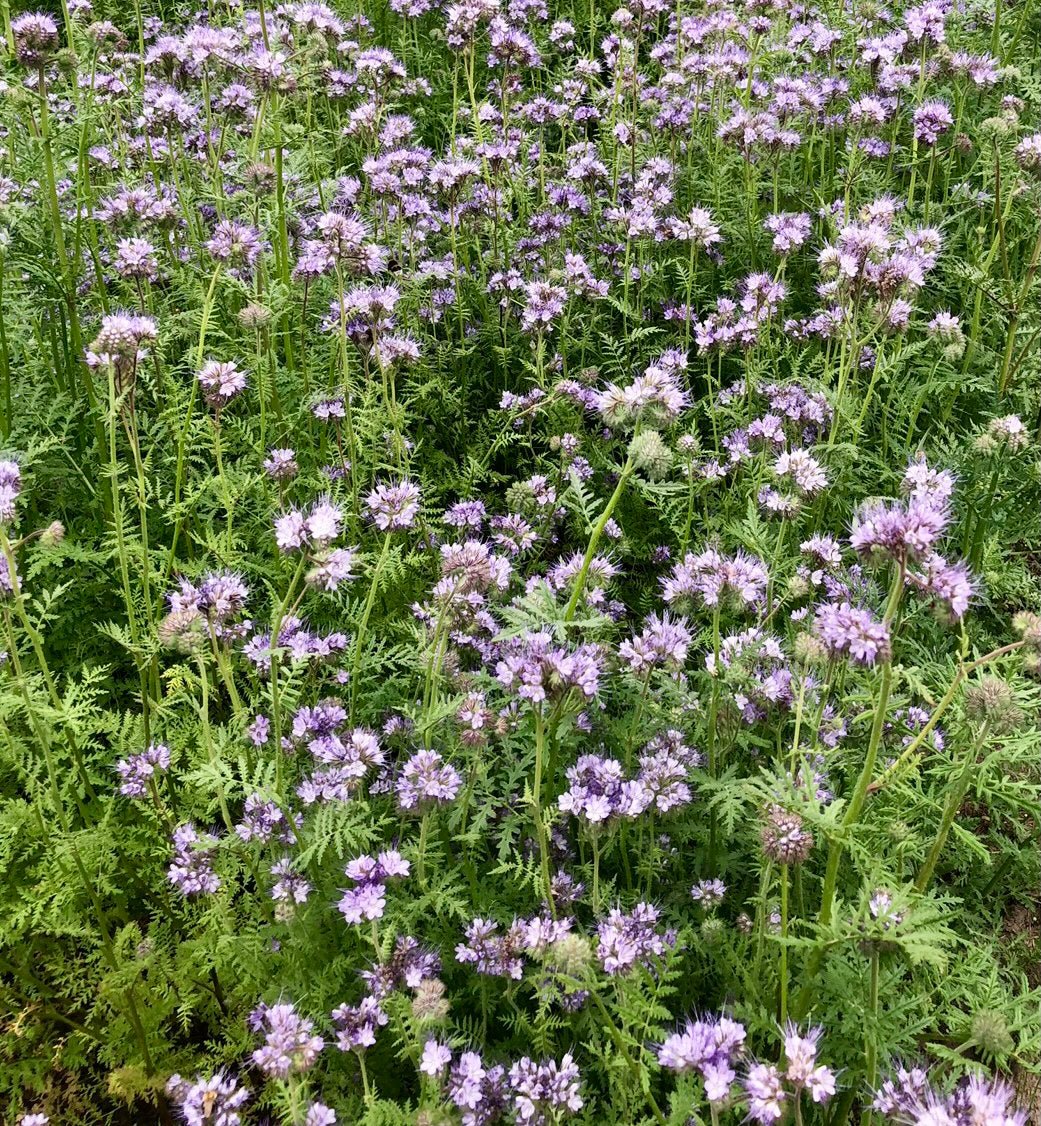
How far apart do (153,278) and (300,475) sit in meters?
1.11

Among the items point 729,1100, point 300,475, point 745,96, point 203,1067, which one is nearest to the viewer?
point 729,1100

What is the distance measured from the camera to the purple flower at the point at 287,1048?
2326 mm

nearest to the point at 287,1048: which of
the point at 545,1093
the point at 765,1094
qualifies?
the point at 545,1093

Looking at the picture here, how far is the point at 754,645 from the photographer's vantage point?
3154mm

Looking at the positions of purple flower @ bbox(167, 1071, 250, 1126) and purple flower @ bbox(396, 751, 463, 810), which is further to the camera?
purple flower @ bbox(396, 751, 463, 810)

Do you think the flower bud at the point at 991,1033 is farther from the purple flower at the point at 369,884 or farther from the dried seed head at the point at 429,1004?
the purple flower at the point at 369,884

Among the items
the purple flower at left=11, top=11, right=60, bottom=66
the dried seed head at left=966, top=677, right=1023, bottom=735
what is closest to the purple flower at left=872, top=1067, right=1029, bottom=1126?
the dried seed head at left=966, top=677, right=1023, bottom=735

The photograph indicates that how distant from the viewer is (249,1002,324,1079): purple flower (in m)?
2.33

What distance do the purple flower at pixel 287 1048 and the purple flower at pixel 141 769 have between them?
105 cm

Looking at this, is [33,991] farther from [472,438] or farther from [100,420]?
[472,438]

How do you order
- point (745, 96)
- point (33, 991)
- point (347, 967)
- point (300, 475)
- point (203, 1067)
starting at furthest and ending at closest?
point (745, 96) < point (300, 475) < point (33, 991) < point (203, 1067) < point (347, 967)

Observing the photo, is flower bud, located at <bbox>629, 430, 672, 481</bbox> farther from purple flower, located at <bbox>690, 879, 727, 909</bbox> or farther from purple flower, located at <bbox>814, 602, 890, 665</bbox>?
purple flower, located at <bbox>690, 879, 727, 909</bbox>

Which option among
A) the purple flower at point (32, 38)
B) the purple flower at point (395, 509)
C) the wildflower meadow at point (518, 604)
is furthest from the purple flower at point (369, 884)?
the purple flower at point (32, 38)

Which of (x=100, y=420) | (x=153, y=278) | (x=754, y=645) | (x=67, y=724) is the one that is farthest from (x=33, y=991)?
(x=153, y=278)
